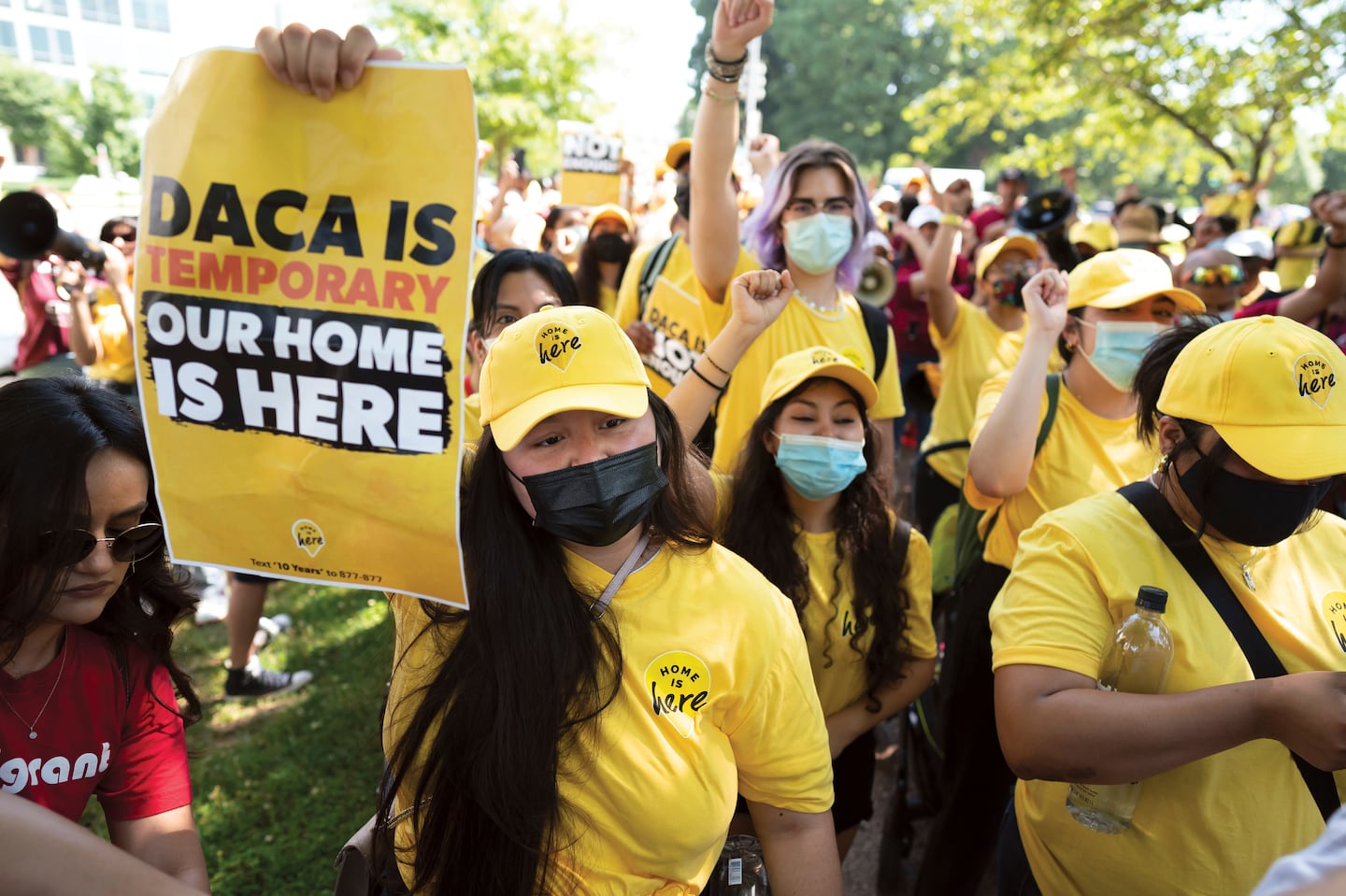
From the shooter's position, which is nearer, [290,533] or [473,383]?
[290,533]

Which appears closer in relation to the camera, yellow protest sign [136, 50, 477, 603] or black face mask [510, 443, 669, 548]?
yellow protest sign [136, 50, 477, 603]

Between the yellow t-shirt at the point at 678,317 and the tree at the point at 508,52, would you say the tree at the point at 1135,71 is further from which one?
the tree at the point at 508,52

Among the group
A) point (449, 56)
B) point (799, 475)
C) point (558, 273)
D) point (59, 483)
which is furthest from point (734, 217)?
point (449, 56)

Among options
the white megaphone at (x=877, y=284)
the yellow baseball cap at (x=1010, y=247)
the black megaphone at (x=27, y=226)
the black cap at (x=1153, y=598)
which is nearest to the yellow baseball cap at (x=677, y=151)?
the white megaphone at (x=877, y=284)

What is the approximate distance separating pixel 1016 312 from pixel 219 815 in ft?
14.9

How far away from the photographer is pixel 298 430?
5.31 feet

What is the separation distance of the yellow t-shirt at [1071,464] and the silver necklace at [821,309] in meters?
0.79

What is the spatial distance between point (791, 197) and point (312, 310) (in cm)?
228

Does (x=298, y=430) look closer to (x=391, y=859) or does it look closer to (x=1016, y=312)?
(x=391, y=859)

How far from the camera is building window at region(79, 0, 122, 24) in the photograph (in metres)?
68.2

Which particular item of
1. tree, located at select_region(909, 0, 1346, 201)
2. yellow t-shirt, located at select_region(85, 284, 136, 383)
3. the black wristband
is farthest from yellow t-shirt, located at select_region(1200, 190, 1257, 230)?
yellow t-shirt, located at select_region(85, 284, 136, 383)

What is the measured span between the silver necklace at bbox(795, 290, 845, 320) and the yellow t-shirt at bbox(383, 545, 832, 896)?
172 cm

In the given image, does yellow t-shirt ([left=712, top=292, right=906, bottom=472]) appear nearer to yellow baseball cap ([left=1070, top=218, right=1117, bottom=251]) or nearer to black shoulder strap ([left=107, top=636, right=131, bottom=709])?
black shoulder strap ([left=107, top=636, right=131, bottom=709])

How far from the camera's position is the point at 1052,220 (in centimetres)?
586
